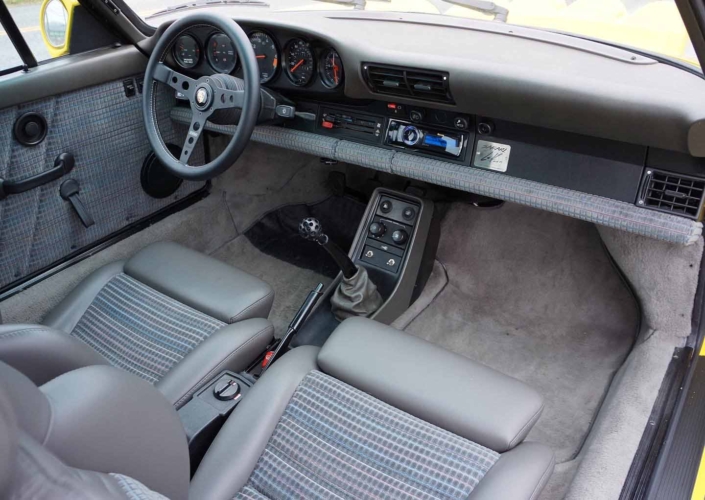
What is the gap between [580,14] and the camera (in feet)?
7.23

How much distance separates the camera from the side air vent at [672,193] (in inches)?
68.6

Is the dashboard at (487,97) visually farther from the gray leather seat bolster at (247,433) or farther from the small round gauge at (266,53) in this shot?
the gray leather seat bolster at (247,433)

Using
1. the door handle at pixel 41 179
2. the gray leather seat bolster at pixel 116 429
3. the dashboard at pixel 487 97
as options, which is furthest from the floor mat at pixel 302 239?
the gray leather seat bolster at pixel 116 429

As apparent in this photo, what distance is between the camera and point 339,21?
2387 mm

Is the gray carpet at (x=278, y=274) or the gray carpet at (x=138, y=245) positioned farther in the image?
the gray carpet at (x=278, y=274)

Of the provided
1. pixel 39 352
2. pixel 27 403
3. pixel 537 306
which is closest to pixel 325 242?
pixel 537 306

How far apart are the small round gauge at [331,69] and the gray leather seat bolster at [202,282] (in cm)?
76

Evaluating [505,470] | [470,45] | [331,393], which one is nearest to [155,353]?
[331,393]

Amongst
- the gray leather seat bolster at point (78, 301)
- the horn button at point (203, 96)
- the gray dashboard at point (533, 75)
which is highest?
the gray dashboard at point (533, 75)

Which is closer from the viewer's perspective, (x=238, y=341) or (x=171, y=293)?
(x=238, y=341)

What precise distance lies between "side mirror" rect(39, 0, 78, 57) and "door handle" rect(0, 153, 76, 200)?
0.37m

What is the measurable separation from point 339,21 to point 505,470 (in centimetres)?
175

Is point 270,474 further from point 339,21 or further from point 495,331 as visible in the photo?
point 339,21

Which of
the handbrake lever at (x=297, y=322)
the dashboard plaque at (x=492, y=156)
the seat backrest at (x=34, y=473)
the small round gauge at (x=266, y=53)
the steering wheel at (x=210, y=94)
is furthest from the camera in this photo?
the small round gauge at (x=266, y=53)
